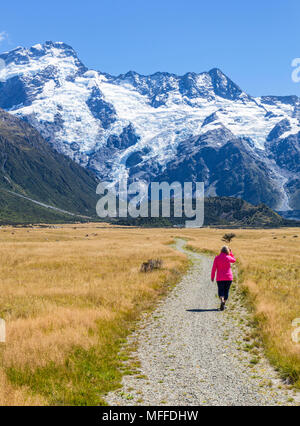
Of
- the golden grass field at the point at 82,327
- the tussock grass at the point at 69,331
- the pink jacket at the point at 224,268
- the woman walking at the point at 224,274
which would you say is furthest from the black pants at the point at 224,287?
the tussock grass at the point at 69,331

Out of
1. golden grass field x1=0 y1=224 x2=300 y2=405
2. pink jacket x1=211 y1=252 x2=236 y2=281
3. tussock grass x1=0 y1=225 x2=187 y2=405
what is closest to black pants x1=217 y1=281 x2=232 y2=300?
pink jacket x1=211 y1=252 x2=236 y2=281

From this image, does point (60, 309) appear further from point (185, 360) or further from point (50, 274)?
point (50, 274)

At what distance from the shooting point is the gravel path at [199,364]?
886 cm

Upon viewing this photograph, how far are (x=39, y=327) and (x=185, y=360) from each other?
579cm

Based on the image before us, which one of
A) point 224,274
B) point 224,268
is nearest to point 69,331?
point 224,274

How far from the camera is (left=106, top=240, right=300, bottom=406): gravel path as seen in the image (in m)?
8.86

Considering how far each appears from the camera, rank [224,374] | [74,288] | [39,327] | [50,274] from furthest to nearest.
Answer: [50,274] → [74,288] → [39,327] → [224,374]

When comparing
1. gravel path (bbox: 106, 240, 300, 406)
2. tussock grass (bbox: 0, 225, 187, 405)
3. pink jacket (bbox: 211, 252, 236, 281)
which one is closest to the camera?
gravel path (bbox: 106, 240, 300, 406)

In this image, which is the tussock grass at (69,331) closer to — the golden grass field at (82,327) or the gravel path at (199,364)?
the golden grass field at (82,327)

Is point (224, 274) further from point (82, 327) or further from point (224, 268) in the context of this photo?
point (82, 327)

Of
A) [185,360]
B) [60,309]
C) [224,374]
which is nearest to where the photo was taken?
[224,374]

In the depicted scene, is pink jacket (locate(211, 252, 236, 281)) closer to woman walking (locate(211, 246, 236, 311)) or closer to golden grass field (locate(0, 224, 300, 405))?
woman walking (locate(211, 246, 236, 311))

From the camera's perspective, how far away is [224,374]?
10.2 metres
